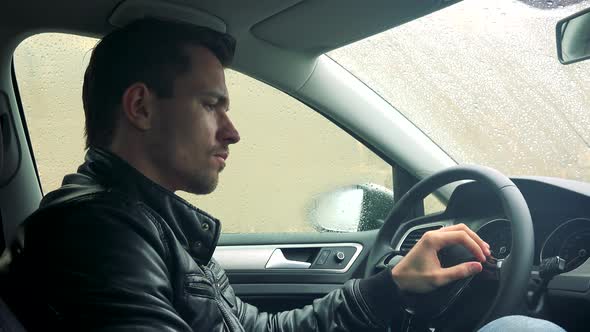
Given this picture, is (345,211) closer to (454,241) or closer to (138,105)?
(454,241)

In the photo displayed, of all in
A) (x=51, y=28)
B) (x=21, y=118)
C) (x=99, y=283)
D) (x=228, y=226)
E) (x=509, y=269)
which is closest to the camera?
(x=99, y=283)

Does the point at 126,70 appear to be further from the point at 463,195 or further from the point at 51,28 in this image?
the point at 463,195

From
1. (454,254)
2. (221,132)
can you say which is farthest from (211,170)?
(454,254)

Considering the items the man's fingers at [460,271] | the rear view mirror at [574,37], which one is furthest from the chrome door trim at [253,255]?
the rear view mirror at [574,37]

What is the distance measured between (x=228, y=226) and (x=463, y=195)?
3.73ft

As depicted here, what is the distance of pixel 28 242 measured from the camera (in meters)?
1.38

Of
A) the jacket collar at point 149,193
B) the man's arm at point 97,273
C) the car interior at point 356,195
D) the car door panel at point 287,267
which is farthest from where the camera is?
the car door panel at point 287,267

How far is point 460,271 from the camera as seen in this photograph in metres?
1.67

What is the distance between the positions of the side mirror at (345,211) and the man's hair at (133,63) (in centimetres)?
123

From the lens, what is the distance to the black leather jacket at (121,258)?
4.19 feet

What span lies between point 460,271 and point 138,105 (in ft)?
2.91

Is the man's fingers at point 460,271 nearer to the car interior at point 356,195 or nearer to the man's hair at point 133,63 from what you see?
the car interior at point 356,195

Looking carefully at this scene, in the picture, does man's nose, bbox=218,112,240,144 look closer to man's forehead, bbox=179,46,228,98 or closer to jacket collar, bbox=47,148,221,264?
man's forehead, bbox=179,46,228,98

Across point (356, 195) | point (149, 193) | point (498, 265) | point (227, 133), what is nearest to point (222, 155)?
point (227, 133)
